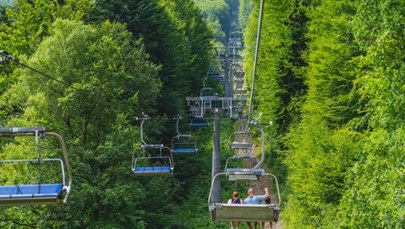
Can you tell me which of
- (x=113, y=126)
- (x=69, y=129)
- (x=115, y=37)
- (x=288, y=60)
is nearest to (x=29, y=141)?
(x=69, y=129)

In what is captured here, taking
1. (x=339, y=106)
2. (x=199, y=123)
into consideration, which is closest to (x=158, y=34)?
(x=199, y=123)

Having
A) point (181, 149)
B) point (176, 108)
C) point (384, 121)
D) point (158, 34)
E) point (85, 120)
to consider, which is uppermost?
point (158, 34)

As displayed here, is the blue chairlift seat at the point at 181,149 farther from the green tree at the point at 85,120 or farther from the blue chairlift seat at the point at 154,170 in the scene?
the blue chairlift seat at the point at 154,170

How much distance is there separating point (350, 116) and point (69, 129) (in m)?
11.6

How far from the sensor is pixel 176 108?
129ft

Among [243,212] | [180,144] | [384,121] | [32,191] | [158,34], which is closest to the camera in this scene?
[32,191]

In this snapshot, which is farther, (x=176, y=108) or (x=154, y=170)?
(x=176, y=108)

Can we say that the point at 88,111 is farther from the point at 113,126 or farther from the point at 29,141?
the point at 29,141

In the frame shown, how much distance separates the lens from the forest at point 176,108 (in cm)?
1587

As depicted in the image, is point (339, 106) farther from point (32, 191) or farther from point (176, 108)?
point (32, 191)

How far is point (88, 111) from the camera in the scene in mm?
25672

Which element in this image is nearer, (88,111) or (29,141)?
(29,141)

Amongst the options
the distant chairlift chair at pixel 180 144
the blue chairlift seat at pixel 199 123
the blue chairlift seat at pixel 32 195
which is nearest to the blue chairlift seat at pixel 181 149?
the distant chairlift chair at pixel 180 144

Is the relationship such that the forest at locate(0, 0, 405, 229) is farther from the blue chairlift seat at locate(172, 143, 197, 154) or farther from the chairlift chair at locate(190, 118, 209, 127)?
the chairlift chair at locate(190, 118, 209, 127)
